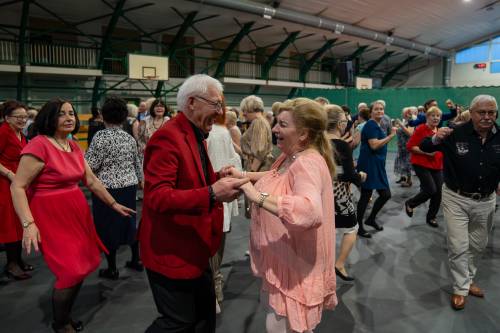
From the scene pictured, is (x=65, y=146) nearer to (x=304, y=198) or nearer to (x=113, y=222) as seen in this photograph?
(x=113, y=222)

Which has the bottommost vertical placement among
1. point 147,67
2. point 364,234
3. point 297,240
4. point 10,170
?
point 364,234

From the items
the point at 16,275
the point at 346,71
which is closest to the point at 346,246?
the point at 16,275

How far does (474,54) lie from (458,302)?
22.7 metres

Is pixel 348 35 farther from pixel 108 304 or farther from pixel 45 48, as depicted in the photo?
pixel 108 304

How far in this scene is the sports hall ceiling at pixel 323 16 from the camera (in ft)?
37.0

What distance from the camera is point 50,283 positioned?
3354mm

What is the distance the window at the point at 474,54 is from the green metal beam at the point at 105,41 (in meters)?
Result: 19.4

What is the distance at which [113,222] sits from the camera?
327cm

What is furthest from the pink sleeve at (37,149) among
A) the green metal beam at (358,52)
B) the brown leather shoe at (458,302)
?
the green metal beam at (358,52)

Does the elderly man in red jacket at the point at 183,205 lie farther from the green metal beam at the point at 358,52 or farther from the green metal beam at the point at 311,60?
the green metal beam at the point at 358,52

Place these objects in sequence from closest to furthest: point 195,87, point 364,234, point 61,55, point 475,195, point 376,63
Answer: point 195,87, point 475,195, point 364,234, point 61,55, point 376,63

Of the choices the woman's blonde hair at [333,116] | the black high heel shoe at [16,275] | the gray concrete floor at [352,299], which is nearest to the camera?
the gray concrete floor at [352,299]

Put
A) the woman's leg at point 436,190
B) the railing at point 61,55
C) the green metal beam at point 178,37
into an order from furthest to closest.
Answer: the green metal beam at point 178,37
the railing at point 61,55
the woman's leg at point 436,190

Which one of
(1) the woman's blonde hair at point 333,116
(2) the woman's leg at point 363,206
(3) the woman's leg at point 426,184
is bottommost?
(2) the woman's leg at point 363,206
